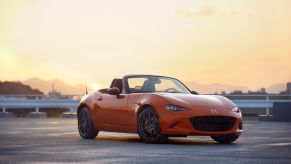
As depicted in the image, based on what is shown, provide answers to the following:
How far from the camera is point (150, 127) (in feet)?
45.5

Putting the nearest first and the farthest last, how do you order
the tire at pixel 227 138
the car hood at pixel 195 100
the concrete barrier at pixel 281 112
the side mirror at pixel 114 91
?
the car hood at pixel 195 100 < the tire at pixel 227 138 < the side mirror at pixel 114 91 < the concrete barrier at pixel 281 112

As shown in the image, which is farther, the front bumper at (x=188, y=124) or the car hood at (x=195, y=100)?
the car hood at (x=195, y=100)

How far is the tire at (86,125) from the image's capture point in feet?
51.9

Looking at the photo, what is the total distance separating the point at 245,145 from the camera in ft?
44.5

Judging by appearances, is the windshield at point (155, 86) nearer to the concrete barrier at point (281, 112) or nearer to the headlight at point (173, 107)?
the headlight at point (173, 107)

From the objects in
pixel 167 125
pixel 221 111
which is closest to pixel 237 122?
pixel 221 111

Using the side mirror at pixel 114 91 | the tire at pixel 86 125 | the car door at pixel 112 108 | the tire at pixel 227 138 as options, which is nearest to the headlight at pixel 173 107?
the tire at pixel 227 138

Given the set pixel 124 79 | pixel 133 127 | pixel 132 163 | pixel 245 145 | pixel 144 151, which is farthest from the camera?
pixel 124 79

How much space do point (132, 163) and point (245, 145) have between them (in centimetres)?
451

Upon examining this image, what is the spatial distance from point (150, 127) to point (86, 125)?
2.48 meters

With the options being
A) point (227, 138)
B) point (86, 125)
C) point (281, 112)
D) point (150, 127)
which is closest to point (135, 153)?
point (150, 127)

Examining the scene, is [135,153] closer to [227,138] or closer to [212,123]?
[212,123]

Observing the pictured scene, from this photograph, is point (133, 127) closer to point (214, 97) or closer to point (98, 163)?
point (214, 97)

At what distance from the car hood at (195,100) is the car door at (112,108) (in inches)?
44.7
